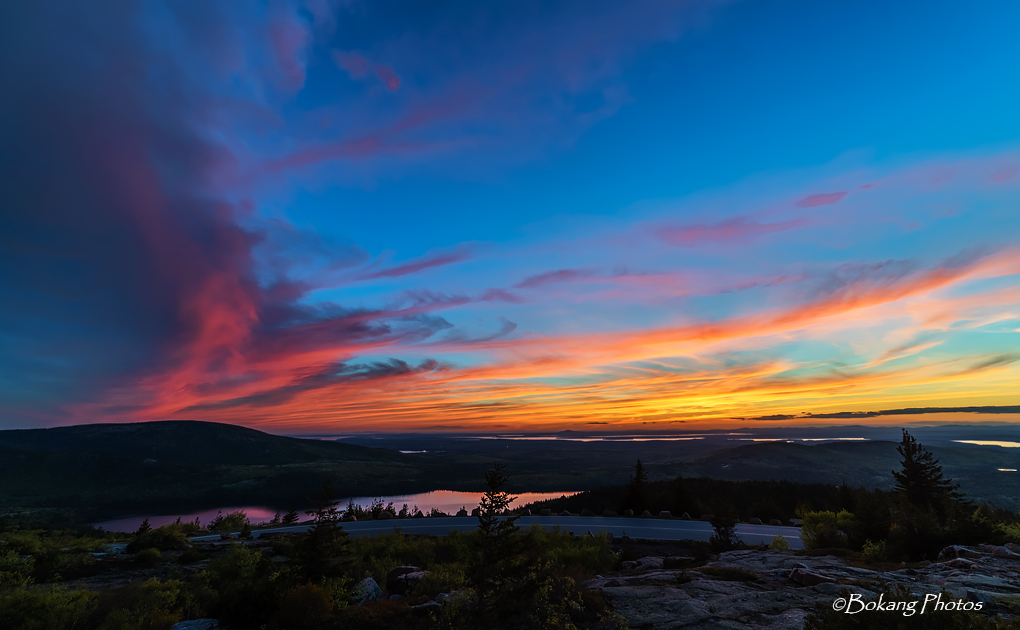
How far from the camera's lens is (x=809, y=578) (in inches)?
434

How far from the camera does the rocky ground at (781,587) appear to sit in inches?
341

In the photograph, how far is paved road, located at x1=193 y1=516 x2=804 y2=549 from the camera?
23.7 meters

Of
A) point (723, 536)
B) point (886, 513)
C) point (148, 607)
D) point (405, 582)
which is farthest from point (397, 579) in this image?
point (886, 513)

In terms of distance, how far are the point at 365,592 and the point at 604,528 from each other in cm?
1774

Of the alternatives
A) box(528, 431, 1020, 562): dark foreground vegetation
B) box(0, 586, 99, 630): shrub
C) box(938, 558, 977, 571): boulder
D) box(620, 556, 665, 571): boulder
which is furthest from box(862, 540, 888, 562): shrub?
box(0, 586, 99, 630): shrub

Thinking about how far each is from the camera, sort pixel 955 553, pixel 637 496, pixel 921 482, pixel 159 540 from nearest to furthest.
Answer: pixel 955 553 < pixel 159 540 < pixel 921 482 < pixel 637 496

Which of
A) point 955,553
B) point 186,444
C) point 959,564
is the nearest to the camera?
point 959,564

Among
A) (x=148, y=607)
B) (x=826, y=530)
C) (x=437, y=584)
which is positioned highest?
(x=148, y=607)

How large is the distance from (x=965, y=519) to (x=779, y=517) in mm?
19155

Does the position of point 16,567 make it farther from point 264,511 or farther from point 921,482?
point 264,511

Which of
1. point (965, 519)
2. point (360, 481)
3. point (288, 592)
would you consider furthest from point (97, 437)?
point (965, 519)

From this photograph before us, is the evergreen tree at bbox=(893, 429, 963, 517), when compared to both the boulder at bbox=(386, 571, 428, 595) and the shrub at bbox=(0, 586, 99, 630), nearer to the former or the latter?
the boulder at bbox=(386, 571, 428, 595)

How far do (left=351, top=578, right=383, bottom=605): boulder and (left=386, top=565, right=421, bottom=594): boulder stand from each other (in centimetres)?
42

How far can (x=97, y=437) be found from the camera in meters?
180
